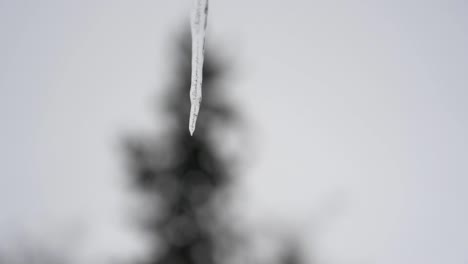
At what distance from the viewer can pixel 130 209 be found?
21.3 ft

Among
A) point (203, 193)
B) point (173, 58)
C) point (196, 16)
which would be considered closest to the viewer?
point (196, 16)

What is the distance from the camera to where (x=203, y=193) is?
630 centimetres

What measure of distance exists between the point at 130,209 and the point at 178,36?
3.66 m

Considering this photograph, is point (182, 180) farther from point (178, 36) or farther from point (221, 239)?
point (178, 36)

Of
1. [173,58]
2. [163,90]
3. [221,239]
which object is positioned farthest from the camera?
[173,58]

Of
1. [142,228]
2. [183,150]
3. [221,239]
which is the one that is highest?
[183,150]

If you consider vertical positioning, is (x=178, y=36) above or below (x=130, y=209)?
above

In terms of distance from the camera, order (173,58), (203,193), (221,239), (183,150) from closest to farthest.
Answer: (221,239)
(203,193)
(183,150)
(173,58)

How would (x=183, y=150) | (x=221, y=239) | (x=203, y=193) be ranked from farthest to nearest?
(x=183, y=150) → (x=203, y=193) → (x=221, y=239)

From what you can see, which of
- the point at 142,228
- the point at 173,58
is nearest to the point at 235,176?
the point at 142,228

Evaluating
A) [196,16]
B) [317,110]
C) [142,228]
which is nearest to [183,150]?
[142,228]

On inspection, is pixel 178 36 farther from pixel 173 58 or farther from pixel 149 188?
pixel 149 188

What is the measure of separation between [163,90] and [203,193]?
2.19 metres

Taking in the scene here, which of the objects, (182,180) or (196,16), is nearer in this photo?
(196,16)
